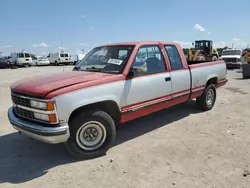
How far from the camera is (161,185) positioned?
10.7 ft

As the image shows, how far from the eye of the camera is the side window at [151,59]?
15.9ft

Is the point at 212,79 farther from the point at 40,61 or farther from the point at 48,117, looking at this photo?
the point at 40,61

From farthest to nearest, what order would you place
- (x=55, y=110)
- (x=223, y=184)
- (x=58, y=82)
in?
1. (x=58, y=82)
2. (x=55, y=110)
3. (x=223, y=184)

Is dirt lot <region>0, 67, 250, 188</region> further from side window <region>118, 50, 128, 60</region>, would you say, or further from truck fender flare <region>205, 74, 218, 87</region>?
side window <region>118, 50, 128, 60</region>

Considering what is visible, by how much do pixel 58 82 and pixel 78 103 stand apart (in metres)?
0.51

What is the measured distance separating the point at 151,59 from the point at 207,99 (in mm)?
2682

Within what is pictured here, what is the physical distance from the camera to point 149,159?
3998 mm

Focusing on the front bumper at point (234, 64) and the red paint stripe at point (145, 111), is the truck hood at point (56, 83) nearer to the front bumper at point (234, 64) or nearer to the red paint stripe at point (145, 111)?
the red paint stripe at point (145, 111)

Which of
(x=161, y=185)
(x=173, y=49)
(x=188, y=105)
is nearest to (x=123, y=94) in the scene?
(x=161, y=185)

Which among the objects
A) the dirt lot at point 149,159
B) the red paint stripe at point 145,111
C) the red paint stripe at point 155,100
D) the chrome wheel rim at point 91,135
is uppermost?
the red paint stripe at point 155,100

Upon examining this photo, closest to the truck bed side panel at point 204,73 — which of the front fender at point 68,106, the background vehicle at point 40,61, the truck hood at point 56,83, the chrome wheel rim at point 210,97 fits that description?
the chrome wheel rim at point 210,97

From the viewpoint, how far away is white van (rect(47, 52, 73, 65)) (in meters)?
38.0

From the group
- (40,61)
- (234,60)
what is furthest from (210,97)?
(40,61)

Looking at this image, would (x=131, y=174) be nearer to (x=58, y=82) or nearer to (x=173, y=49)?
(x=58, y=82)
